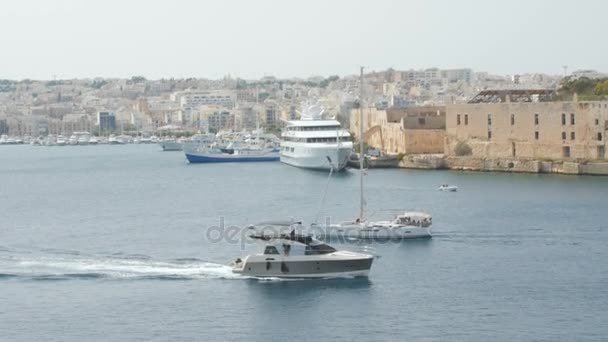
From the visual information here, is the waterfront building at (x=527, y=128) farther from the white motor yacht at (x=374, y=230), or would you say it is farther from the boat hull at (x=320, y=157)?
the white motor yacht at (x=374, y=230)

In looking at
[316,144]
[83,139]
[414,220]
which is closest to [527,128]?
[316,144]

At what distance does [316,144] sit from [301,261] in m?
26.2

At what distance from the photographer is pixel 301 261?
19.0 m

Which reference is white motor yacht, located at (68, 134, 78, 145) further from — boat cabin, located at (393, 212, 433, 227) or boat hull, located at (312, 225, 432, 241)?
boat hull, located at (312, 225, 432, 241)

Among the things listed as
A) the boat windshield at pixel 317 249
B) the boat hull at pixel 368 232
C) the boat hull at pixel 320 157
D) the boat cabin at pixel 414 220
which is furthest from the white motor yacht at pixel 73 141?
the boat windshield at pixel 317 249

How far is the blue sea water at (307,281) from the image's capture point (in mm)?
16078

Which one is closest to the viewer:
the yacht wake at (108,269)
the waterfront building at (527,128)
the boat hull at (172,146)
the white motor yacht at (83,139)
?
the yacht wake at (108,269)

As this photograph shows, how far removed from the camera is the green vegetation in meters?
42.7

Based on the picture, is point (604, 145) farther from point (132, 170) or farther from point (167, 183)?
point (132, 170)

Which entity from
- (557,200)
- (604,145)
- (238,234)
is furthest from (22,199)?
(604,145)

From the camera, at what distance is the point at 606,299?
17344 millimetres

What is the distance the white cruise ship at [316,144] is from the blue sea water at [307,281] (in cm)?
952

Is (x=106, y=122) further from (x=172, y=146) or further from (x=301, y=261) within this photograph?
(x=301, y=261)

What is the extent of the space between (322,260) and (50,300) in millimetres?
4429
